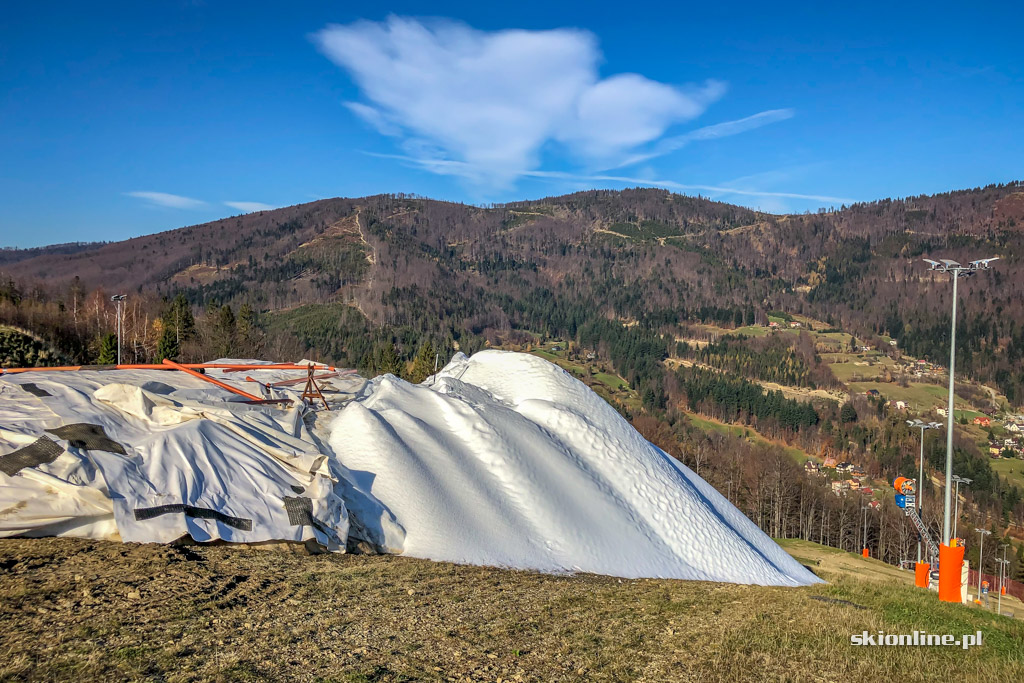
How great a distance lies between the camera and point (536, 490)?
12805 mm

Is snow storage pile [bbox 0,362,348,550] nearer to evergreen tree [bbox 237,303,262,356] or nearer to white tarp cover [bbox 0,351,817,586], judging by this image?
white tarp cover [bbox 0,351,817,586]

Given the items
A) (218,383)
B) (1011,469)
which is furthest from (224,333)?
(1011,469)

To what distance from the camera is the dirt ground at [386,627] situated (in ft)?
18.1

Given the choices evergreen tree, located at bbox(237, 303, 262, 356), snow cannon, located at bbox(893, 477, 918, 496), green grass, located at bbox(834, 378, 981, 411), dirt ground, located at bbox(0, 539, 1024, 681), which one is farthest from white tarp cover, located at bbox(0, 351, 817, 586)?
green grass, located at bbox(834, 378, 981, 411)

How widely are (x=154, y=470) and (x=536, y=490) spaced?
6895 mm

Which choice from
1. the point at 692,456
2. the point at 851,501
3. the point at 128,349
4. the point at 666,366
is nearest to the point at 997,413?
the point at 666,366

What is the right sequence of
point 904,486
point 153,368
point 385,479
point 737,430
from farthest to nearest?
point 737,430, point 904,486, point 153,368, point 385,479

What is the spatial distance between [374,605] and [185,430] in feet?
17.4

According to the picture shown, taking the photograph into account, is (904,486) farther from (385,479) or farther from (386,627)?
(386,627)

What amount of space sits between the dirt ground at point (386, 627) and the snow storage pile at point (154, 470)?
0.40 metres

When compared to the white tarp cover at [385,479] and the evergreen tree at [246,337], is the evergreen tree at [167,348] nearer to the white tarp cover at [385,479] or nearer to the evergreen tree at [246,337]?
the evergreen tree at [246,337]

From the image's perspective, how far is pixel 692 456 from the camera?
6500 cm

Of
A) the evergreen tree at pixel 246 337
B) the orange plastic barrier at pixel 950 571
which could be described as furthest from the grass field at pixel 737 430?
the orange plastic barrier at pixel 950 571

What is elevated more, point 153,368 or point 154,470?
point 153,368
